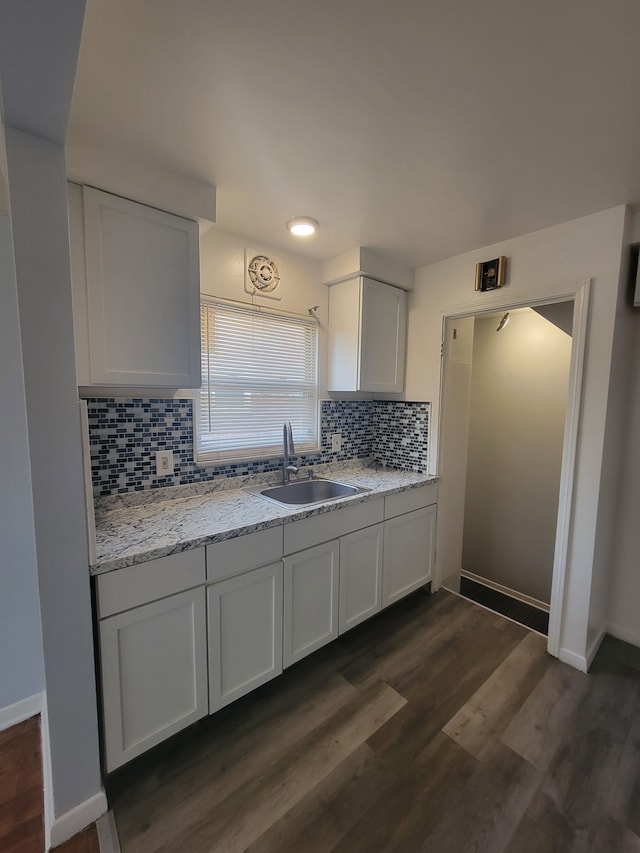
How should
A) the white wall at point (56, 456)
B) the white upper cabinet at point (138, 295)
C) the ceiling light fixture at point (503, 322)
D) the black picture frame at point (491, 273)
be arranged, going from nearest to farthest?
1. the white wall at point (56, 456)
2. the white upper cabinet at point (138, 295)
3. the black picture frame at point (491, 273)
4. the ceiling light fixture at point (503, 322)

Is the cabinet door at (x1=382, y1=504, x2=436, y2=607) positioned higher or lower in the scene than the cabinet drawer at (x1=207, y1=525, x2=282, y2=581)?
lower

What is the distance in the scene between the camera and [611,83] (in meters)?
1.05

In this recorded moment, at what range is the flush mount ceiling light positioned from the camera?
6.17 feet

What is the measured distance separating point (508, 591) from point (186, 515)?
9.67 feet

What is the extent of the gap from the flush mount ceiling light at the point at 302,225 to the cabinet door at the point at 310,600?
1705 millimetres

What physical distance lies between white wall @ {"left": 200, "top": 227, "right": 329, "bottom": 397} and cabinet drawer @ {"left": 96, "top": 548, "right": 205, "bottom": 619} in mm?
1429

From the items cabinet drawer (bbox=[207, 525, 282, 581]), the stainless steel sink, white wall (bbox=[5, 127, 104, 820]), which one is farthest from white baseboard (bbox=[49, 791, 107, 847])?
the stainless steel sink

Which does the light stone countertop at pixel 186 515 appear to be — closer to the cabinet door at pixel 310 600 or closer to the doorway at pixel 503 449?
the cabinet door at pixel 310 600

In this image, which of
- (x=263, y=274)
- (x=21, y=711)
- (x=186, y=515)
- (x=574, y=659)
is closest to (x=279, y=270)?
(x=263, y=274)

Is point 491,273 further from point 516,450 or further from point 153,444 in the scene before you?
point 153,444

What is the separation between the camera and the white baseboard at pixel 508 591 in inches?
118

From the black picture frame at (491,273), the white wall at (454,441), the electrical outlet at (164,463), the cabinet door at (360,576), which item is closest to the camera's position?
the electrical outlet at (164,463)

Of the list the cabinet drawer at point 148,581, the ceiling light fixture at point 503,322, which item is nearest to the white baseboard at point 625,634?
the ceiling light fixture at point 503,322

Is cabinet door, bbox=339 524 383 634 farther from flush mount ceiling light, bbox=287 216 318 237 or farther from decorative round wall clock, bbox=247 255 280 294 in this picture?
flush mount ceiling light, bbox=287 216 318 237
